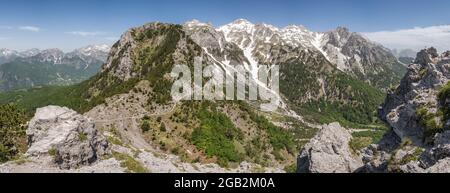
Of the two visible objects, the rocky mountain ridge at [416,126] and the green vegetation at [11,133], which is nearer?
the rocky mountain ridge at [416,126]

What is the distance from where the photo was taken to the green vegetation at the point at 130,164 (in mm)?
74625

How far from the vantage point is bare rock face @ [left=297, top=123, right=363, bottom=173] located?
6988cm

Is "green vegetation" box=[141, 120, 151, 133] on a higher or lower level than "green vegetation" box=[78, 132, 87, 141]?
lower

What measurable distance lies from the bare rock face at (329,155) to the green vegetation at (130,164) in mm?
29568

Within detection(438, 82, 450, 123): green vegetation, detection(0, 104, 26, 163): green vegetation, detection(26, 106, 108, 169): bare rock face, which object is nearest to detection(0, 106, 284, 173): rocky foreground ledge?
detection(26, 106, 108, 169): bare rock face

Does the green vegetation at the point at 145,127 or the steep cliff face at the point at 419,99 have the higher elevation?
the steep cliff face at the point at 419,99

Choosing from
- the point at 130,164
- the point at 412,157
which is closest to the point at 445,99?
the point at 412,157

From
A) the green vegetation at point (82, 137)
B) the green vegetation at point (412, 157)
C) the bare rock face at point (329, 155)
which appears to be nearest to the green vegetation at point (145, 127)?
the green vegetation at point (82, 137)

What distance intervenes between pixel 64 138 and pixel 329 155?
48649mm

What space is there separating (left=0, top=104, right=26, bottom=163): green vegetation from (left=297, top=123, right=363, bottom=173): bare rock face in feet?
177

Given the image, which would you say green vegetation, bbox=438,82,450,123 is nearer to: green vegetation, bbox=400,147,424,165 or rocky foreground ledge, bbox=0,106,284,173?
green vegetation, bbox=400,147,424,165

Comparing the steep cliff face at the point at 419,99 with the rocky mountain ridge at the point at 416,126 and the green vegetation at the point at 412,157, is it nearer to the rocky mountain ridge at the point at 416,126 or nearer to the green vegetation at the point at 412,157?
the rocky mountain ridge at the point at 416,126

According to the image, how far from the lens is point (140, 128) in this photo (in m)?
190
